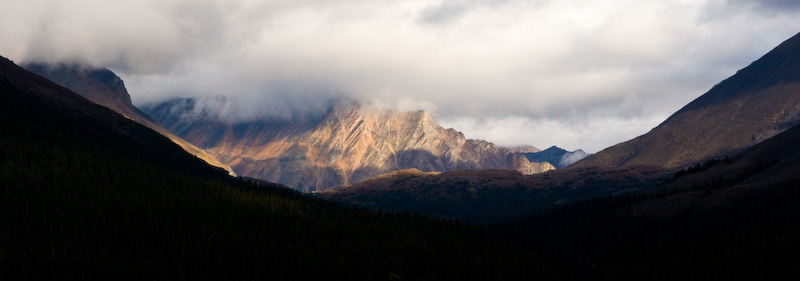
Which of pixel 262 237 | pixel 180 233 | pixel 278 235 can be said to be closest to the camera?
pixel 180 233

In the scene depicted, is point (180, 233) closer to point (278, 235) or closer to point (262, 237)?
point (262, 237)

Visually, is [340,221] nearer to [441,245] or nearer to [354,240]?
[354,240]

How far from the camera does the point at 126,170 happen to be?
170875 millimetres

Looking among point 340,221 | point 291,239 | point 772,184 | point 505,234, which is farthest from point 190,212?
point 772,184

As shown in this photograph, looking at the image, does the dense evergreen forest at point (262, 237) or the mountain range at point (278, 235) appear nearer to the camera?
the dense evergreen forest at point (262, 237)

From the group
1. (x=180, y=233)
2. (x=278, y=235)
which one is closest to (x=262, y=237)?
(x=278, y=235)

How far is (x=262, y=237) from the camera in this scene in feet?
433

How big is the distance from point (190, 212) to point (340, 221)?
41.7m

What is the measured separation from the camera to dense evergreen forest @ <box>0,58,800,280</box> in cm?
10788

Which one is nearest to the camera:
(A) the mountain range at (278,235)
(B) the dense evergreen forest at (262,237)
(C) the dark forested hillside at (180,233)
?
(C) the dark forested hillside at (180,233)

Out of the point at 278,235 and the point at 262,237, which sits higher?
the point at 278,235

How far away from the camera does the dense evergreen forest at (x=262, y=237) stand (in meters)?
108

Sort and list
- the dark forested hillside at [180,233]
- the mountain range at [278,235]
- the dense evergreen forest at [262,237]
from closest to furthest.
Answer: the dark forested hillside at [180,233] < the dense evergreen forest at [262,237] < the mountain range at [278,235]

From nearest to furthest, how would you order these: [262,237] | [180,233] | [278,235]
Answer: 1. [180,233]
2. [262,237]
3. [278,235]
